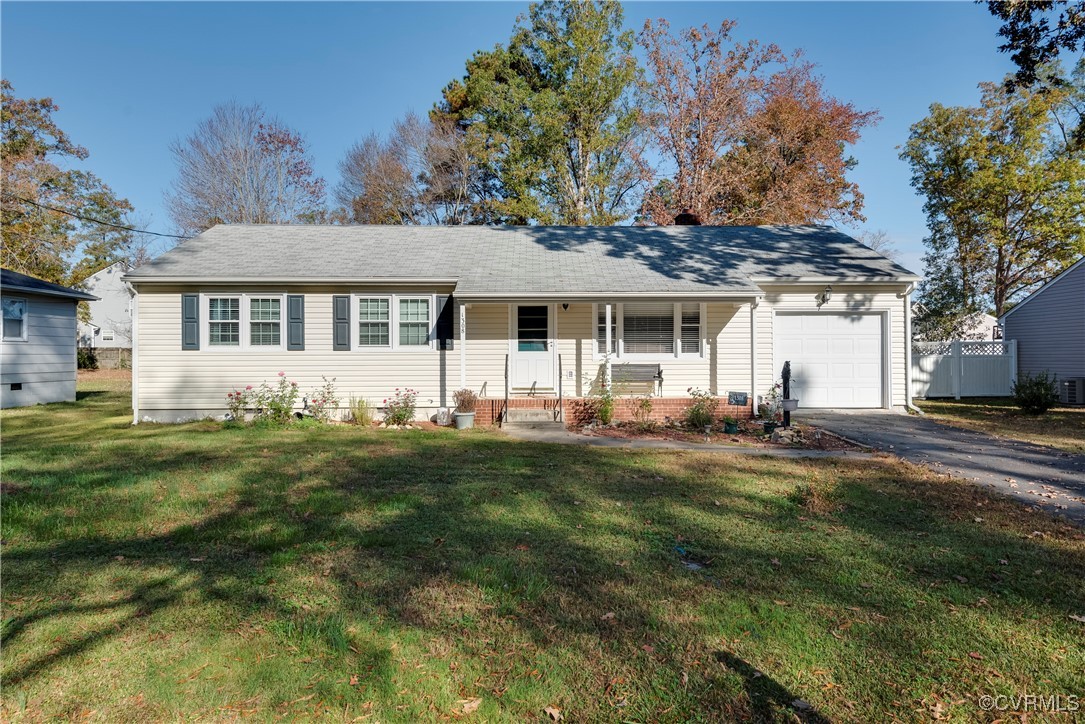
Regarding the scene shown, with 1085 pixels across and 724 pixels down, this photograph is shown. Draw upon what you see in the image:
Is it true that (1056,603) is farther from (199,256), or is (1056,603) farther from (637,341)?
(199,256)

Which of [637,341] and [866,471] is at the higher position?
[637,341]

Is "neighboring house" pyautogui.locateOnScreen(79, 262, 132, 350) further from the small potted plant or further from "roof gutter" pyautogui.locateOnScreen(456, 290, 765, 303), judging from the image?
"roof gutter" pyautogui.locateOnScreen(456, 290, 765, 303)

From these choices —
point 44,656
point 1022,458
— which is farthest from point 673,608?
point 1022,458

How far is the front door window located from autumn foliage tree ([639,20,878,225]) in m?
13.7

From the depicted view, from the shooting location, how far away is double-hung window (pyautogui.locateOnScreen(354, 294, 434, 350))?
11812mm

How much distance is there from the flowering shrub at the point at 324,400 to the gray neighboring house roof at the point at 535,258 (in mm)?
2227

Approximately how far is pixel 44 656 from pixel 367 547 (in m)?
1.88

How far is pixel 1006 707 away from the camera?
2.42 metres

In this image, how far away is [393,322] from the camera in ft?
38.8

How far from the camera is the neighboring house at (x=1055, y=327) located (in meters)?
16.0

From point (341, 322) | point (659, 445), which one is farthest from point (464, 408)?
point (659, 445)

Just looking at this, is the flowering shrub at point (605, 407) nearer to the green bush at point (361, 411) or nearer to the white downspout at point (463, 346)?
the white downspout at point (463, 346)

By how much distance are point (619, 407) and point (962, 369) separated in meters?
13.0

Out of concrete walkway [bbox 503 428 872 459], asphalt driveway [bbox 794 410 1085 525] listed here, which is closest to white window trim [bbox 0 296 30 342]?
concrete walkway [bbox 503 428 872 459]
